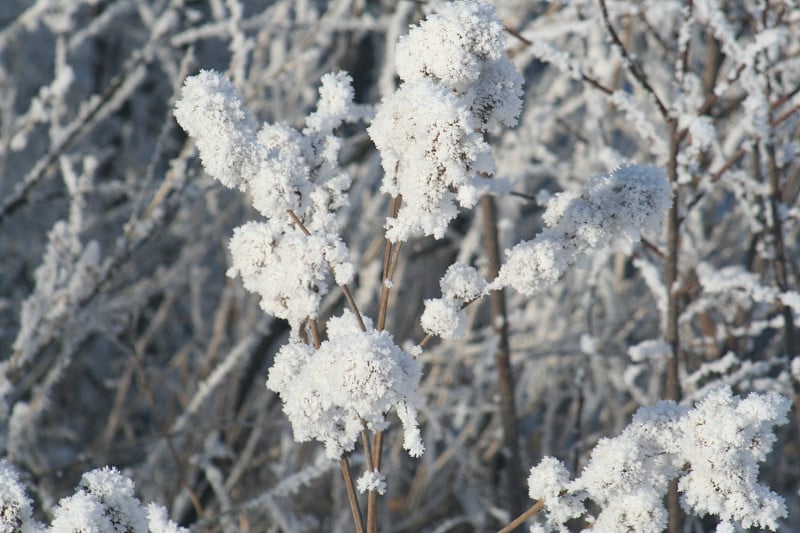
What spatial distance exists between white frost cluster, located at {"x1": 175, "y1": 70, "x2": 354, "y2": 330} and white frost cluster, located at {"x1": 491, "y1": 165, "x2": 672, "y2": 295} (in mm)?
172

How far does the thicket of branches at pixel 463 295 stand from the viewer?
41.3 inches

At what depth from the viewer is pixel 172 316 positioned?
10.2ft

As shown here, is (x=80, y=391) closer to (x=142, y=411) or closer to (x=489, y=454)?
(x=142, y=411)

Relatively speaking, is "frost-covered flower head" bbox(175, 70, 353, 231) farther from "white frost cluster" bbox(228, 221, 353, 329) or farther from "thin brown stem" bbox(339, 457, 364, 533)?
"thin brown stem" bbox(339, 457, 364, 533)

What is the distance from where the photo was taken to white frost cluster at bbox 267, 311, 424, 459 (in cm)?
65

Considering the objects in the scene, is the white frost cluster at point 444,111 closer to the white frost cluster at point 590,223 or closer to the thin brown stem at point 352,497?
the white frost cluster at point 590,223

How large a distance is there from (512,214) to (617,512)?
5.18 feet

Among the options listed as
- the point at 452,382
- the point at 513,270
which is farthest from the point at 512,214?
the point at 513,270

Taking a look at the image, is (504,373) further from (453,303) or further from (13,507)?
(13,507)

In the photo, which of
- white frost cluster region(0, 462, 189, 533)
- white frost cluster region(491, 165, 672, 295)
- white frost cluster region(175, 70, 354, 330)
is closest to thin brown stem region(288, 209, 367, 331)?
white frost cluster region(175, 70, 354, 330)

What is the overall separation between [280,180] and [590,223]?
0.31 metres

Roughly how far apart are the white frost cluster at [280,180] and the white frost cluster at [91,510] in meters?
0.23

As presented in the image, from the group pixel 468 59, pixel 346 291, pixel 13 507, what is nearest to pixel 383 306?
pixel 346 291

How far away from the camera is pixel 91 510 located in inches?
26.5
